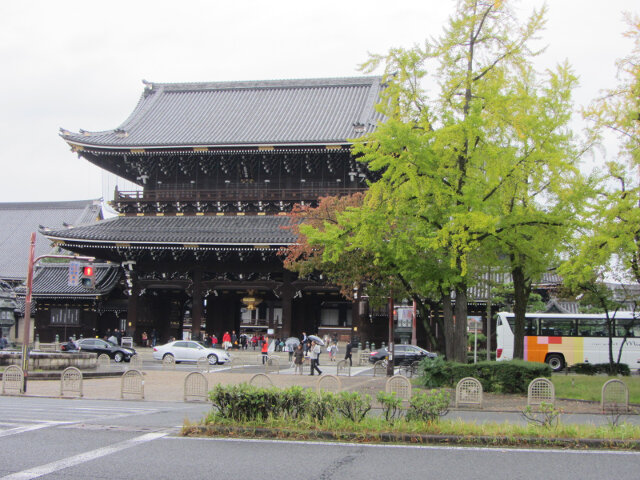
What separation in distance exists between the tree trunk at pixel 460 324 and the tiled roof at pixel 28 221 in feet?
156

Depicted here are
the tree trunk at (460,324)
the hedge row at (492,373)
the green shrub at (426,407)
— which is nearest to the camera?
the green shrub at (426,407)

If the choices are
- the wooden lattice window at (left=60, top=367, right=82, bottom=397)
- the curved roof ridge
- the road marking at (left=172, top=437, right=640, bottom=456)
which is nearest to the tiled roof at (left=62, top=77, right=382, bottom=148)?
the curved roof ridge

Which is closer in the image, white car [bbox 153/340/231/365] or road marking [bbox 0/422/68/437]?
road marking [bbox 0/422/68/437]

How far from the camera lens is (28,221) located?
2505 inches

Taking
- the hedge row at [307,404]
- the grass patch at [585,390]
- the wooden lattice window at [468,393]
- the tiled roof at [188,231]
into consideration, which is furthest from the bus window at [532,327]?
the hedge row at [307,404]

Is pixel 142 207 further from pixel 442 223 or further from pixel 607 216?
pixel 607 216

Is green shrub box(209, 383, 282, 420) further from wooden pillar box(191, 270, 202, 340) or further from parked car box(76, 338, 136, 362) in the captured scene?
wooden pillar box(191, 270, 202, 340)

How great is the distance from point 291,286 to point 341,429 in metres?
28.1

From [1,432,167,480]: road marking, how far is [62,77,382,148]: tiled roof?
27.9 meters

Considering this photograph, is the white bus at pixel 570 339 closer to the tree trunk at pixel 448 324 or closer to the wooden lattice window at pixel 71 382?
the tree trunk at pixel 448 324

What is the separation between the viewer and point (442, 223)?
20.5m

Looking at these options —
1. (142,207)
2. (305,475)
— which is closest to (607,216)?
(305,475)

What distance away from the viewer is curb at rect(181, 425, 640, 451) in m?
11.3

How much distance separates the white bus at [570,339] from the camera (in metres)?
36.2
